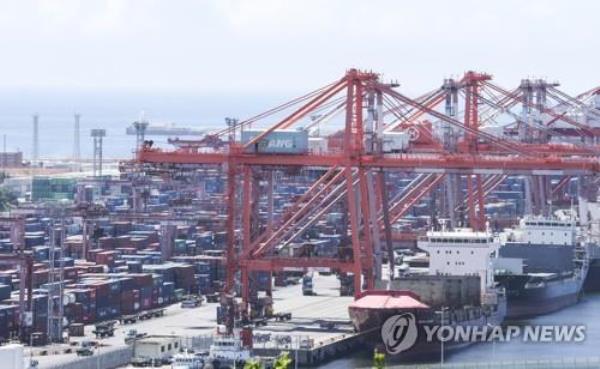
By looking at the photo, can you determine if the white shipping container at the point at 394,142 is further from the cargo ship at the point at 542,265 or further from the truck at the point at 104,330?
the truck at the point at 104,330

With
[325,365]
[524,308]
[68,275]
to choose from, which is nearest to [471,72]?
[524,308]

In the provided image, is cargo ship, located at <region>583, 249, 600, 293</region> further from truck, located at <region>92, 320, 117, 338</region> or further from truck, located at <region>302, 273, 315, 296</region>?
truck, located at <region>92, 320, 117, 338</region>

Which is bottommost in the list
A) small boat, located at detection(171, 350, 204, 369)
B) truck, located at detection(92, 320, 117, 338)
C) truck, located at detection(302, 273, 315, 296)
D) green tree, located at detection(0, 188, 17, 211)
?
small boat, located at detection(171, 350, 204, 369)

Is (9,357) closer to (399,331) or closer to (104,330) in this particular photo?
(104,330)

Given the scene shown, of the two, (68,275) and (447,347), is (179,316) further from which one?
(447,347)

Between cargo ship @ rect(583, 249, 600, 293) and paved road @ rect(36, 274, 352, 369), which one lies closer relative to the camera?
paved road @ rect(36, 274, 352, 369)

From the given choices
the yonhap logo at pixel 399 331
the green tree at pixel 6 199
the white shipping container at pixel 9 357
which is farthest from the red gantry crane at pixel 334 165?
the green tree at pixel 6 199

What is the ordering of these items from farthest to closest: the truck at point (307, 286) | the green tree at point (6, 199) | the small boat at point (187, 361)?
1. the green tree at point (6, 199)
2. the truck at point (307, 286)
3. the small boat at point (187, 361)

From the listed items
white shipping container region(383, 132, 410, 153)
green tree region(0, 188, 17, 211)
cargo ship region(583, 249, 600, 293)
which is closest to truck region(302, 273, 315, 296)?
white shipping container region(383, 132, 410, 153)

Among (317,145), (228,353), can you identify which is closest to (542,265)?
(317,145)
